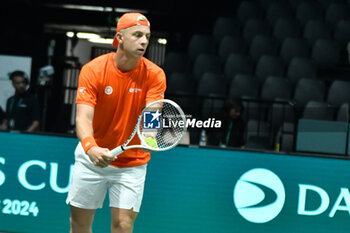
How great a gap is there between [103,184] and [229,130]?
1.99 metres

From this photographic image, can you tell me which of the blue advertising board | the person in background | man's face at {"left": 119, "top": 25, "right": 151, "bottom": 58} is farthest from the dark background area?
man's face at {"left": 119, "top": 25, "right": 151, "bottom": 58}

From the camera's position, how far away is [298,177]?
5633mm

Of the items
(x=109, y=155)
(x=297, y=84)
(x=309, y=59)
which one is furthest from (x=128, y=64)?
(x=309, y=59)

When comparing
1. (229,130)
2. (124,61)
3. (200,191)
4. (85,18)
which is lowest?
(200,191)

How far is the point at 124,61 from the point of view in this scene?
13.1 ft

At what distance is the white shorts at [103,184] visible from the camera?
4086 millimetres

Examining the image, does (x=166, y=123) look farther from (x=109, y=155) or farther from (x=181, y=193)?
(x=181, y=193)

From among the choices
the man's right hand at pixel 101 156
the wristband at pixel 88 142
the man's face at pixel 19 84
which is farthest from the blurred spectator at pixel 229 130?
the man's right hand at pixel 101 156

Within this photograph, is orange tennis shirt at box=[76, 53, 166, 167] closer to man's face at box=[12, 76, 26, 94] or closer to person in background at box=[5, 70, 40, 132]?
person in background at box=[5, 70, 40, 132]

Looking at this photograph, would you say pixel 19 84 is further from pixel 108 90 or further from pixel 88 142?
pixel 88 142

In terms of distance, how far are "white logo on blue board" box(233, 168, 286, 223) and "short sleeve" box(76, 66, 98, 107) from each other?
2.20 metres

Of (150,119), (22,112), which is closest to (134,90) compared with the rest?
(150,119)

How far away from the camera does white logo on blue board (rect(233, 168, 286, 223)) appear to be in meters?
5.66

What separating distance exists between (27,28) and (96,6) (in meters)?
A: 1.29
